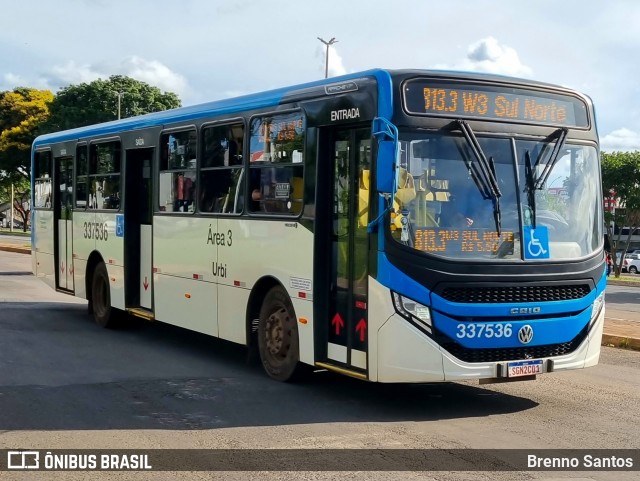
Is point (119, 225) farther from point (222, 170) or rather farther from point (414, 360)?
point (414, 360)

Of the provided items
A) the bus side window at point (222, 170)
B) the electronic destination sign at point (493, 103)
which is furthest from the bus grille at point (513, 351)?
the bus side window at point (222, 170)

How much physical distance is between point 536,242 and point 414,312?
1378 mm

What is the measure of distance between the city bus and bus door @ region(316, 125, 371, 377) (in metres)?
0.02

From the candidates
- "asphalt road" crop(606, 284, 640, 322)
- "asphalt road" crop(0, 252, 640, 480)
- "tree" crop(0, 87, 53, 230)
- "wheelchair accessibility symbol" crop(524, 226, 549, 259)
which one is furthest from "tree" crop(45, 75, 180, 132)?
"wheelchair accessibility symbol" crop(524, 226, 549, 259)

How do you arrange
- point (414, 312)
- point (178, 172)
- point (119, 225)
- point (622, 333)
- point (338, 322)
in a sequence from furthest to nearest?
point (622, 333) → point (119, 225) → point (178, 172) → point (338, 322) → point (414, 312)

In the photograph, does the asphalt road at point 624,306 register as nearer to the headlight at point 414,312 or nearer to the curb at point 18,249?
the headlight at point 414,312

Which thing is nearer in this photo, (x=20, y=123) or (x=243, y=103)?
(x=243, y=103)

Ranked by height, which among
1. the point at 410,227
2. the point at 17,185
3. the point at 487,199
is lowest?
the point at 410,227

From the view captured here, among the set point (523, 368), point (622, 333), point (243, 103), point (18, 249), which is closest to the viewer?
point (523, 368)

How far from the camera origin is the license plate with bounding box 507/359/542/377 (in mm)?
7656

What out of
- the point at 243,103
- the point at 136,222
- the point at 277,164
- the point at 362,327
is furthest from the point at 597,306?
the point at 136,222

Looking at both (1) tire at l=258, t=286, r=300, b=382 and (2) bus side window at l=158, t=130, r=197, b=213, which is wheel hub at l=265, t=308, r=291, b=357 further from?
(2) bus side window at l=158, t=130, r=197, b=213

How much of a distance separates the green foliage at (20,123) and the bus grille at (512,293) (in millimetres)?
51366

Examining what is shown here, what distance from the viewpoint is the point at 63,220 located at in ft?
49.7
